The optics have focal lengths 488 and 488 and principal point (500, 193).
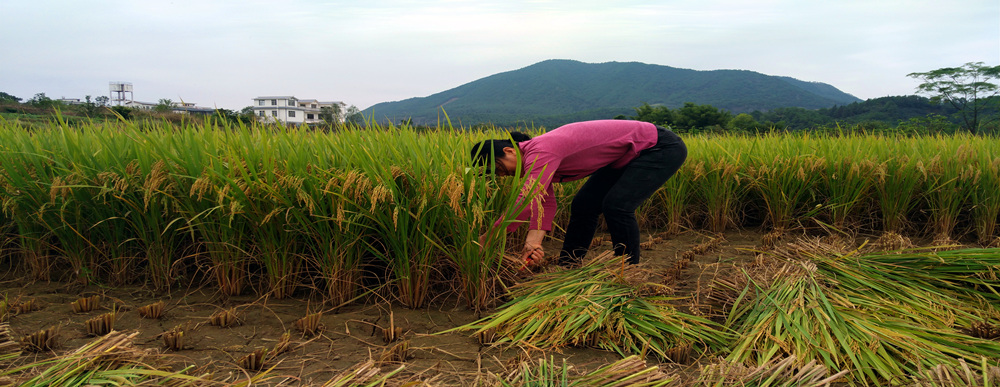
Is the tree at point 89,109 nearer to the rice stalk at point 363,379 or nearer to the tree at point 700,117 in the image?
the rice stalk at point 363,379

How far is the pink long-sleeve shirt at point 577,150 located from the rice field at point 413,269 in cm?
20

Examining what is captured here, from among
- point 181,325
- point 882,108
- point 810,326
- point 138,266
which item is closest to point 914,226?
point 810,326

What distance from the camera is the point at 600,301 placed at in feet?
6.46

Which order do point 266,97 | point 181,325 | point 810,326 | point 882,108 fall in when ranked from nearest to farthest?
point 810,326, point 181,325, point 882,108, point 266,97

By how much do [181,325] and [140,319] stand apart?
0.84 feet

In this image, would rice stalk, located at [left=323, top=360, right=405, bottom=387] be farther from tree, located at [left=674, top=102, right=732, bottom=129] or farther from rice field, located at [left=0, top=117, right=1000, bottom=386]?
tree, located at [left=674, top=102, right=732, bottom=129]

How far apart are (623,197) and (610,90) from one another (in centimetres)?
10957

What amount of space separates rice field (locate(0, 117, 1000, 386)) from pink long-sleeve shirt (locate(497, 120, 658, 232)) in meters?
0.20

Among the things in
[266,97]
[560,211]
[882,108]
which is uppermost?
[266,97]

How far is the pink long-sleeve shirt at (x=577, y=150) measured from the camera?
2.29 metres

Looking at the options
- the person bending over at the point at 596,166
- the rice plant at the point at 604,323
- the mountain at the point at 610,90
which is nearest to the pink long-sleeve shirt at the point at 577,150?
the person bending over at the point at 596,166

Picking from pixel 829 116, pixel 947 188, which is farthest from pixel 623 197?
pixel 829 116

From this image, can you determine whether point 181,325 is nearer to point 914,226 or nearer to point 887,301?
point 887,301

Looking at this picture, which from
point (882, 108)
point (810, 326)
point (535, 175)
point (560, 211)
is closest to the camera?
point (810, 326)
